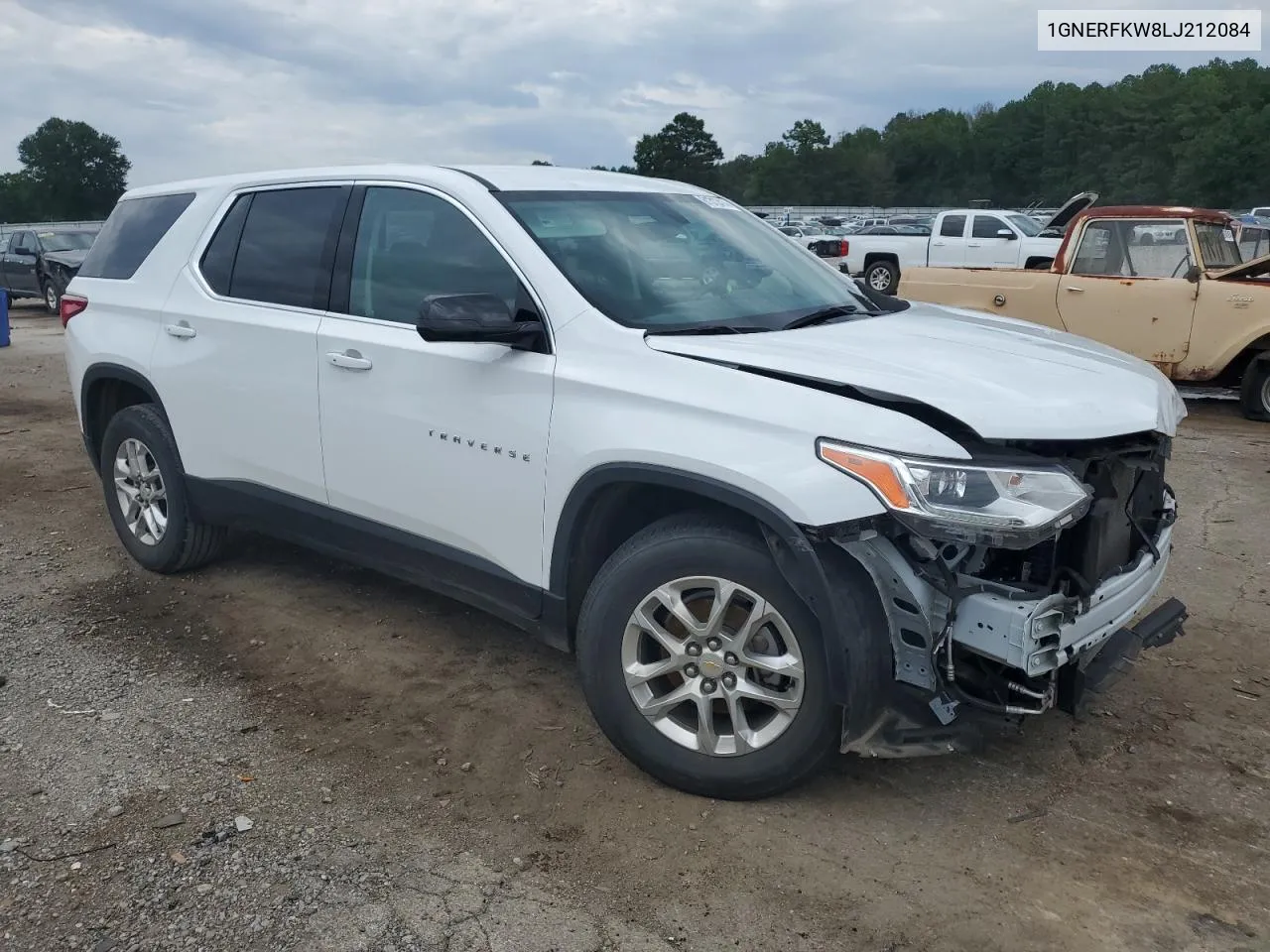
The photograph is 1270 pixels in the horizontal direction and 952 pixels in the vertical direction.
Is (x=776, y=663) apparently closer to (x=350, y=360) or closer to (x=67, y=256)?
(x=350, y=360)

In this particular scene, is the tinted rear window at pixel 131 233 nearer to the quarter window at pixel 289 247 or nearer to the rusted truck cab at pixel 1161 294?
the quarter window at pixel 289 247

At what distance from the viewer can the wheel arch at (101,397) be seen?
5.15m

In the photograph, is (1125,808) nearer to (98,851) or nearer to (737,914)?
(737,914)

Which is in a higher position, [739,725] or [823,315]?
[823,315]

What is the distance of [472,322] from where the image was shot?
10.7ft

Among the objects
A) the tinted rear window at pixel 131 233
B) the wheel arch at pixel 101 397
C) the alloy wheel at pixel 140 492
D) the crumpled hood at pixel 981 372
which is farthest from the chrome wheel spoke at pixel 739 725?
the tinted rear window at pixel 131 233

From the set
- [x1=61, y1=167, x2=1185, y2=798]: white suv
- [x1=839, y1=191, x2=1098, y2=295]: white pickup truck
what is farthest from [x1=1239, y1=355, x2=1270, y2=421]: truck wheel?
[x1=839, y1=191, x2=1098, y2=295]: white pickup truck

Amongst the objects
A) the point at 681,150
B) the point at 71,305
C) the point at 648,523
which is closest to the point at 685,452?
the point at 648,523

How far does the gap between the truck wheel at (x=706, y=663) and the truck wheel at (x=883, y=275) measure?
17502mm

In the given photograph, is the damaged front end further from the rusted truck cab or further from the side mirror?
the rusted truck cab

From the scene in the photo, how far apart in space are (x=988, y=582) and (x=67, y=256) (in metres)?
20.9

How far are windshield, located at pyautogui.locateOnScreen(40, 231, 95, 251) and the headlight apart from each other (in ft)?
69.3

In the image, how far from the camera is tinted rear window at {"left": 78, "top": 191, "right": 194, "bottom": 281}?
16.4 feet

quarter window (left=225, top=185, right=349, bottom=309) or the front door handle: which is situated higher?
quarter window (left=225, top=185, right=349, bottom=309)
